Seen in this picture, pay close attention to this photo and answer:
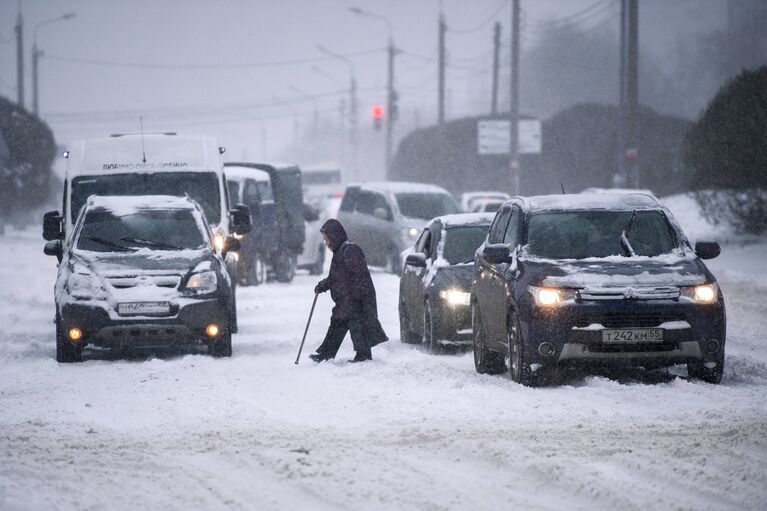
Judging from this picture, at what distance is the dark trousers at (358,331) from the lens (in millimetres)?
14648

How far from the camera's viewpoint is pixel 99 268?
1512 centimetres

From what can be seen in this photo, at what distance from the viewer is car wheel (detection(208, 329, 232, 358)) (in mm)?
15039

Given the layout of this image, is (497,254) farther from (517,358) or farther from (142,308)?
(142,308)

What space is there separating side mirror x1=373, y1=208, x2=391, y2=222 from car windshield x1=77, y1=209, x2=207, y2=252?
13095 mm

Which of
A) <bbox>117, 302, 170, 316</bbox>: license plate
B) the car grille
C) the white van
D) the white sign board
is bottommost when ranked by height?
<bbox>117, 302, 170, 316</bbox>: license plate

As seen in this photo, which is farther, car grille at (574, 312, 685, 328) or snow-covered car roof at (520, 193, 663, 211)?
snow-covered car roof at (520, 193, 663, 211)

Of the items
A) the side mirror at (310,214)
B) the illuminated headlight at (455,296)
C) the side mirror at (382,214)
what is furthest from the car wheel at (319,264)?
the illuminated headlight at (455,296)

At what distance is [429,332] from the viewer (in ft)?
51.8

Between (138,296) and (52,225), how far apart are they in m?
3.93

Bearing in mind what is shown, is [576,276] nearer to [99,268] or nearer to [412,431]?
[412,431]

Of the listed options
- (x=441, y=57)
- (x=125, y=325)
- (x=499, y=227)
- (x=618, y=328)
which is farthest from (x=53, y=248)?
(x=441, y=57)

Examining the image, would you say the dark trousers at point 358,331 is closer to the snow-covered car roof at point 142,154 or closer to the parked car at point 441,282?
the parked car at point 441,282

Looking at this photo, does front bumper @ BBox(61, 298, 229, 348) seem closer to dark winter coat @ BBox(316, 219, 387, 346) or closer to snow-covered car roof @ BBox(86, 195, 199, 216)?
dark winter coat @ BBox(316, 219, 387, 346)

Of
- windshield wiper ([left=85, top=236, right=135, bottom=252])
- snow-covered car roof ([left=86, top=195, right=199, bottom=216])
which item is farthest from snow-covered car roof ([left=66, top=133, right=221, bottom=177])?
windshield wiper ([left=85, top=236, right=135, bottom=252])
